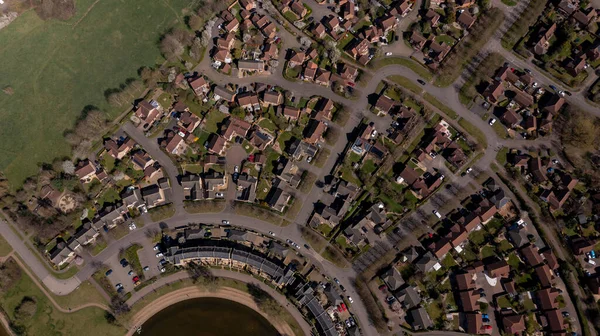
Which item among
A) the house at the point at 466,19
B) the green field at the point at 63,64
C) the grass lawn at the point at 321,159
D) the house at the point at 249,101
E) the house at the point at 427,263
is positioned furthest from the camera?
the house at the point at 466,19

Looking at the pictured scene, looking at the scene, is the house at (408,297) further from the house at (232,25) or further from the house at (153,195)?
the house at (232,25)

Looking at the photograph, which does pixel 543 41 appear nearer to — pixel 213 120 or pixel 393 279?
pixel 393 279

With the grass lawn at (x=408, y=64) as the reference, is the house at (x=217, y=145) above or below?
below

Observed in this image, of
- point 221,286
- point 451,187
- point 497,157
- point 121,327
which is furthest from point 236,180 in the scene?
point 497,157

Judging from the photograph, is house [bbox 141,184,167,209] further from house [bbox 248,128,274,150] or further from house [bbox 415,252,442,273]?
house [bbox 415,252,442,273]

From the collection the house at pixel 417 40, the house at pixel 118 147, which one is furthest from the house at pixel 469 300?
the house at pixel 118 147

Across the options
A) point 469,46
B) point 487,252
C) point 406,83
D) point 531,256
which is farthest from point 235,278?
point 469,46
